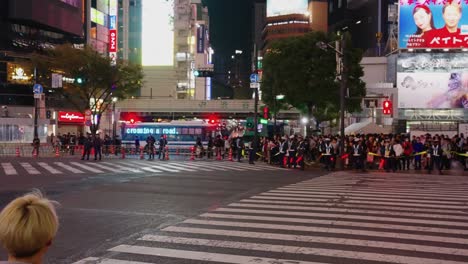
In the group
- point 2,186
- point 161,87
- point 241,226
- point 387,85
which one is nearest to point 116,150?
point 2,186

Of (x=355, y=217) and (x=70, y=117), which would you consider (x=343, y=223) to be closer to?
(x=355, y=217)

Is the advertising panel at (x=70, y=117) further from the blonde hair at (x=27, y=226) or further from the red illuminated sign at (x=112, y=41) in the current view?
the blonde hair at (x=27, y=226)

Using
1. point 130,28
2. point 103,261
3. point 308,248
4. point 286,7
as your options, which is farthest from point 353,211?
point 286,7

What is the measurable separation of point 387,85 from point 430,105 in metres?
5.64

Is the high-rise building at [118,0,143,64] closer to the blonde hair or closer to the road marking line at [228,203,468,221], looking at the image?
the road marking line at [228,203,468,221]

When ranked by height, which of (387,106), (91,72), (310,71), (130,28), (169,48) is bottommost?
(387,106)

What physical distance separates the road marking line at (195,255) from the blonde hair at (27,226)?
16.4 ft

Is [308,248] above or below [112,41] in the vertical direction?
below

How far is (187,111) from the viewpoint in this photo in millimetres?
70125

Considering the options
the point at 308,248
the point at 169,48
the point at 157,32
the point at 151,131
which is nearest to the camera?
the point at 308,248

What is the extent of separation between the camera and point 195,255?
7.63 metres

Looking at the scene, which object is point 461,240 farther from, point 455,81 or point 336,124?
point 336,124

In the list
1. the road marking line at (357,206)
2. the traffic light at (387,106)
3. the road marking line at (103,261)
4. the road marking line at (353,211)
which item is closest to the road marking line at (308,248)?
the road marking line at (103,261)

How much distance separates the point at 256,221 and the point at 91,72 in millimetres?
39730
